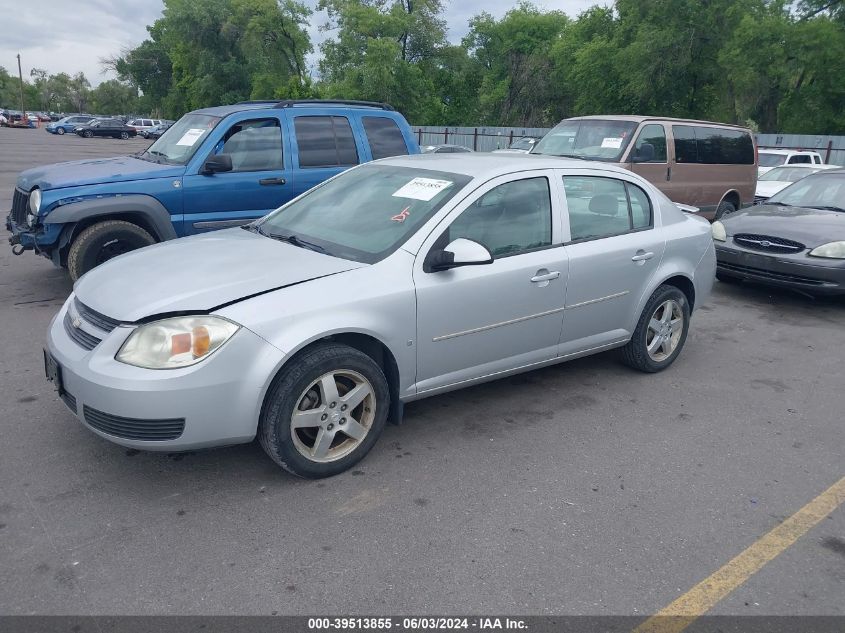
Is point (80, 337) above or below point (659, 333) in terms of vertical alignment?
above

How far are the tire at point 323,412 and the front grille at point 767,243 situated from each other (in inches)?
222

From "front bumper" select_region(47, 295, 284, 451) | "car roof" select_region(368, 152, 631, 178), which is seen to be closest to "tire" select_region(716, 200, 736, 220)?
"car roof" select_region(368, 152, 631, 178)

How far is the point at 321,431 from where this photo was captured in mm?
3449

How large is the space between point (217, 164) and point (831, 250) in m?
6.26

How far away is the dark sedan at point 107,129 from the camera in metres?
52.3

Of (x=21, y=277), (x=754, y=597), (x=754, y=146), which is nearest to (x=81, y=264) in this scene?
(x=21, y=277)

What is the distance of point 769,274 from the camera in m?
7.46

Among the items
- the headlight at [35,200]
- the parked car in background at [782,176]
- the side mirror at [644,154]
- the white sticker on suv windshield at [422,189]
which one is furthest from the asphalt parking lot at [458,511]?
the parked car in background at [782,176]

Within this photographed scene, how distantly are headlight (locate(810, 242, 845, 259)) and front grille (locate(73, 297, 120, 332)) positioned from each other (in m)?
6.80

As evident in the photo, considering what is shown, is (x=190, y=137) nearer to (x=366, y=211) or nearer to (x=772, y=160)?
(x=366, y=211)

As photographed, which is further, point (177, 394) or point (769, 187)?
point (769, 187)

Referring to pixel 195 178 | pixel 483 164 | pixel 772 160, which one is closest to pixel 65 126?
pixel 772 160

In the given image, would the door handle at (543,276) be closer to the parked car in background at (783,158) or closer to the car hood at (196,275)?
the car hood at (196,275)

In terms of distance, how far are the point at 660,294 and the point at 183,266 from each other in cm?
338
